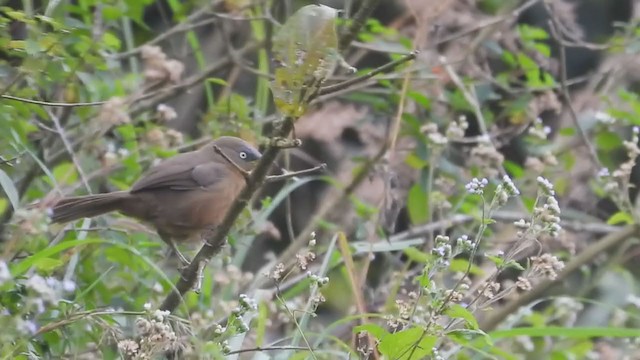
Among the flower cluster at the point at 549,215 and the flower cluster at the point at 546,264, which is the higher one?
the flower cluster at the point at 549,215

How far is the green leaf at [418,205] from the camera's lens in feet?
18.0

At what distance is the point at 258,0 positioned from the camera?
538 centimetres

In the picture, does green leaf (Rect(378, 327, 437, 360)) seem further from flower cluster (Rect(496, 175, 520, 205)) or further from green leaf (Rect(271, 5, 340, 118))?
green leaf (Rect(271, 5, 340, 118))

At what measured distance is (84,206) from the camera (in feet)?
13.7

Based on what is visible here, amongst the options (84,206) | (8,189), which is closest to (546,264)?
(8,189)

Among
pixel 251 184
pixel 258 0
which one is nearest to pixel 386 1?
pixel 258 0

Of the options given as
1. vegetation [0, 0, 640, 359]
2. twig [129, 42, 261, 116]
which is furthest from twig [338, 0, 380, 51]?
twig [129, 42, 261, 116]

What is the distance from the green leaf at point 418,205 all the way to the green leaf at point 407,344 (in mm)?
2501

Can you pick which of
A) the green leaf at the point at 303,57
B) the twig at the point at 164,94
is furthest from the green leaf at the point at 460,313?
the twig at the point at 164,94

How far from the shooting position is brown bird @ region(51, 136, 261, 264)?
4551 millimetres

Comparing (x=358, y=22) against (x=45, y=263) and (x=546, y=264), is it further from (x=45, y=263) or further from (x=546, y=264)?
(x=45, y=263)

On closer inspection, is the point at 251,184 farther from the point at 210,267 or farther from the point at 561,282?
the point at 561,282

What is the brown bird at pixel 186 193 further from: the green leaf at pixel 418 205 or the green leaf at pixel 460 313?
the green leaf at pixel 460 313

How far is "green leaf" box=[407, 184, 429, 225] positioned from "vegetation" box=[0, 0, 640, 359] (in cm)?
2
